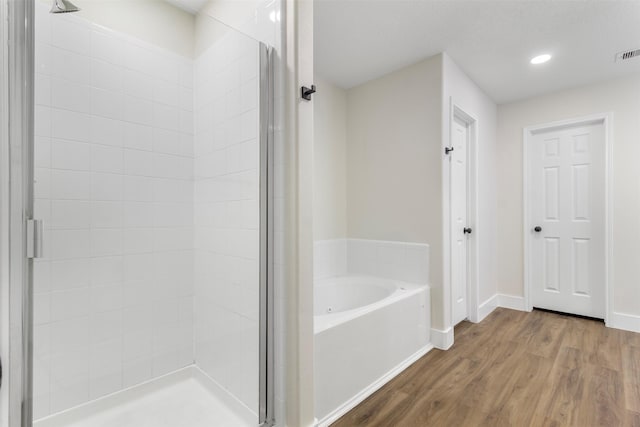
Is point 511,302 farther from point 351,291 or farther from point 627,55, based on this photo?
point 627,55

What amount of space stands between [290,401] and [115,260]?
47.9 inches

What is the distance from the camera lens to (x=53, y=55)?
4.91ft

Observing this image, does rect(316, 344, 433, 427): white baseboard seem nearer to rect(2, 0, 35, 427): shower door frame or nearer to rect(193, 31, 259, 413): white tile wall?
rect(193, 31, 259, 413): white tile wall

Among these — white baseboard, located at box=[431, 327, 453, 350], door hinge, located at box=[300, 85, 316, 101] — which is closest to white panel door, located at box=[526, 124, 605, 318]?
white baseboard, located at box=[431, 327, 453, 350]

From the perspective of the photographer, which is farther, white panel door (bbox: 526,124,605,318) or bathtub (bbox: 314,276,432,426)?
white panel door (bbox: 526,124,605,318)

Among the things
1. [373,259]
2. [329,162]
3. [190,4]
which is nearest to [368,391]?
[373,259]

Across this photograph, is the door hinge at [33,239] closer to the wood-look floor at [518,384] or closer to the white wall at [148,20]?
the white wall at [148,20]

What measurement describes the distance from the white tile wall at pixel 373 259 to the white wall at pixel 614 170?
161 centimetres

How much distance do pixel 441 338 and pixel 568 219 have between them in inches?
78.6

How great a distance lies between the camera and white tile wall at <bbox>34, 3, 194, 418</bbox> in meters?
1.50

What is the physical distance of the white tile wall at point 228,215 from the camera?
1.53 m

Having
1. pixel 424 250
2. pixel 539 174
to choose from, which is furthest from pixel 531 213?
pixel 424 250

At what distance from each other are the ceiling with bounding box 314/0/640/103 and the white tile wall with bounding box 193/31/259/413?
2.48 feet

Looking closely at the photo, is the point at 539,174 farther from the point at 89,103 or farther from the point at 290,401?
the point at 89,103
